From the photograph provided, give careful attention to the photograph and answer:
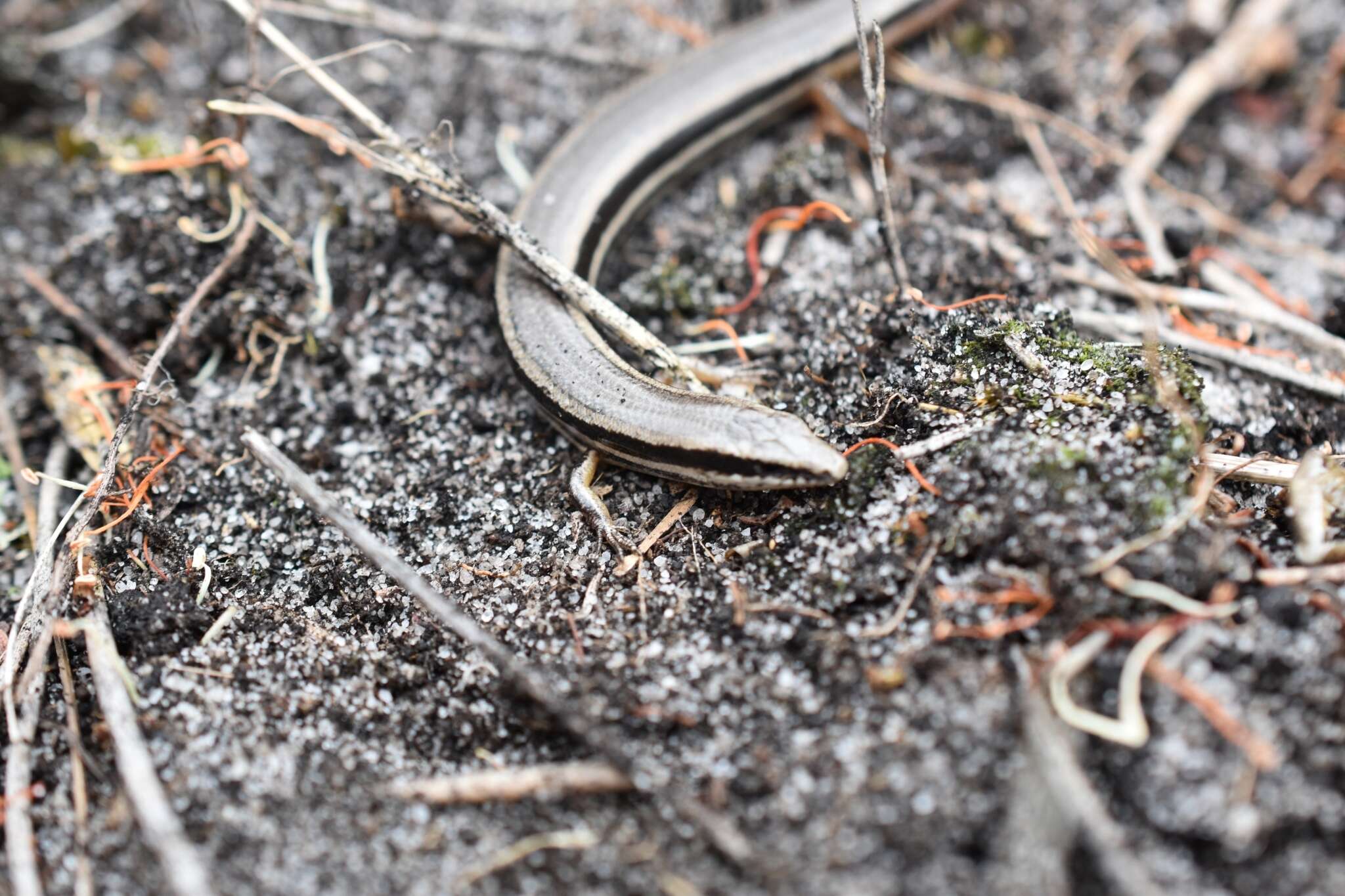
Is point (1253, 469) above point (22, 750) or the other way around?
above

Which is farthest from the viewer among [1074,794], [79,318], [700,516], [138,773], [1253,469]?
[79,318]

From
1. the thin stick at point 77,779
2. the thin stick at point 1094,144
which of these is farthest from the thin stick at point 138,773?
the thin stick at point 1094,144

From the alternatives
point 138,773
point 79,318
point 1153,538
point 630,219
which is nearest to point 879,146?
point 630,219

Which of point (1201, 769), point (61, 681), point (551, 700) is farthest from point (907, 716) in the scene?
point (61, 681)

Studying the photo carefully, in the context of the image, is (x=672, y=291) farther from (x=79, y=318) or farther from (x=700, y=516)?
(x=79, y=318)

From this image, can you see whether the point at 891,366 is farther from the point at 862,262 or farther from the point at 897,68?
the point at 897,68
